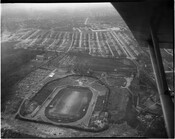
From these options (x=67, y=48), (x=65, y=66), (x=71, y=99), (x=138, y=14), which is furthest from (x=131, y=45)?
(x=138, y=14)

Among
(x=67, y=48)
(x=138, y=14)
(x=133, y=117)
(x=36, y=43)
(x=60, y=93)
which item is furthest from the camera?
(x=36, y=43)

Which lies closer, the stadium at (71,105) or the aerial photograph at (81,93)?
the aerial photograph at (81,93)

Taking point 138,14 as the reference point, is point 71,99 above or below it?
below

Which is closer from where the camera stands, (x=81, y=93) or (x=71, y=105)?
(x=71, y=105)

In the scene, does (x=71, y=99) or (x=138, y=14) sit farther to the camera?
(x=71, y=99)

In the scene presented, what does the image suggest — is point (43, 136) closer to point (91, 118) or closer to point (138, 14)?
point (91, 118)

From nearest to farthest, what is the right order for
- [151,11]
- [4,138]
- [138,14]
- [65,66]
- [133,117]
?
[151,11], [138,14], [4,138], [133,117], [65,66]

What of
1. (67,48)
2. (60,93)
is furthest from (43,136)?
(67,48)

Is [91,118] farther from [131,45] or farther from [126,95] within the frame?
[131,45]

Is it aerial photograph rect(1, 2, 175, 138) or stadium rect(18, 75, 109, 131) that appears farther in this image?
stadium rect(18, 75, 109, 131)
